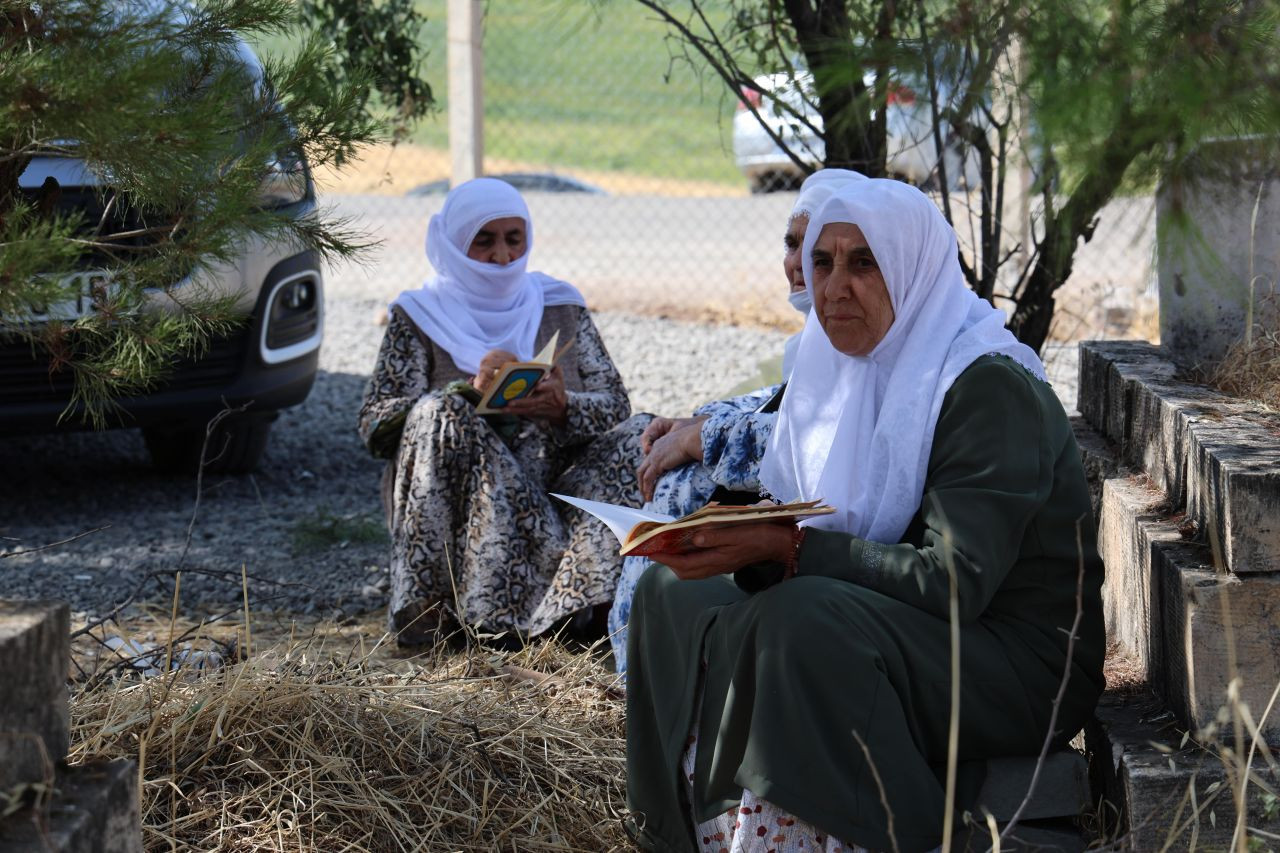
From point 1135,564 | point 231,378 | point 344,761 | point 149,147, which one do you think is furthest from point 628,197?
point 149,147

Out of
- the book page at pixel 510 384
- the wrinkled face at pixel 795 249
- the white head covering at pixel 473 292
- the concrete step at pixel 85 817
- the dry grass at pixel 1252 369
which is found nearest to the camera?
the concrete step at pixel 85 817

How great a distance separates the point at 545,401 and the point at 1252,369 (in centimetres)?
194

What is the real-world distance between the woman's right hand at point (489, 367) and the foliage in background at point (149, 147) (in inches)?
45.2

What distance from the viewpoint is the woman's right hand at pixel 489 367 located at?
422 cm

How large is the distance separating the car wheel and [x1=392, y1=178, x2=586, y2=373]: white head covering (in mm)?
1891

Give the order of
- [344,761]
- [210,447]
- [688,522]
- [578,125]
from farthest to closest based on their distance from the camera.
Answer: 1. [578,125]
2. [210,447]
3. [344,761]
4. [688,522]

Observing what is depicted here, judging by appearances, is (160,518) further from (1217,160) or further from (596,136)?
(596,136)

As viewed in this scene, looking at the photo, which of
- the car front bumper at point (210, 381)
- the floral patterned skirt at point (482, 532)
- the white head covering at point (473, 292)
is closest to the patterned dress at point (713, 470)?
the floral patterned skirt at point (482, 532)

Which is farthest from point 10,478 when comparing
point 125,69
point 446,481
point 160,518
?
point 125,69

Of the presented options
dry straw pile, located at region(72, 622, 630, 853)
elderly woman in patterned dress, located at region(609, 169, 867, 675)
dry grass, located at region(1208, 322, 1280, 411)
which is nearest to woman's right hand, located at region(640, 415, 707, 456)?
elderly woman in patterned dress, located at region(609, 169, 867, 675)

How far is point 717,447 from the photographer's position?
3.46 m

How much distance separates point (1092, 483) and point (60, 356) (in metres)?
2.29

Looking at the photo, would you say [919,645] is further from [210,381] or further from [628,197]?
[628,197]

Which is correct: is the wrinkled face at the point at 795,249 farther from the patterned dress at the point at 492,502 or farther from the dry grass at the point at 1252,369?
the dry grass at the point at 1252,369
